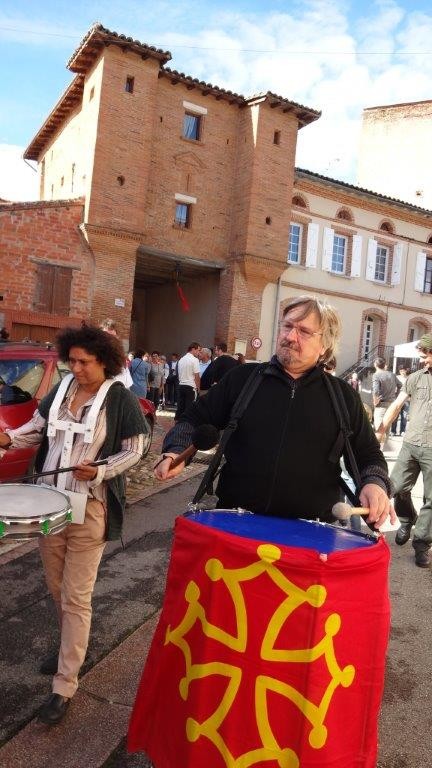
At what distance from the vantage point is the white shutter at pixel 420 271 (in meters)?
28.5

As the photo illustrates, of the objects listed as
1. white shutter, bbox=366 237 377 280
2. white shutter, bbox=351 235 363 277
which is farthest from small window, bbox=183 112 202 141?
white shutter, bbox=366 237 377 280

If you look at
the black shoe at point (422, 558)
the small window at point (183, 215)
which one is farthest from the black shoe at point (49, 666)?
the small window at point (183, 215)

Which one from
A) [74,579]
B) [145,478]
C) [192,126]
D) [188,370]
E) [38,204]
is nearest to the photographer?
[74,579]

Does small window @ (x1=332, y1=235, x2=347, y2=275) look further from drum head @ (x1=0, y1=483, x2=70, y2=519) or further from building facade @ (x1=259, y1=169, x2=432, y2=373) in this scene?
drum head @ (x1=0, y1=483, x2=70, y2=519)

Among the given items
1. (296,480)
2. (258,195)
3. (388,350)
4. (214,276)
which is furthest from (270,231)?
(296,480)

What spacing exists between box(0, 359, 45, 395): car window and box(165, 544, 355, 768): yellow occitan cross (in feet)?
15.9

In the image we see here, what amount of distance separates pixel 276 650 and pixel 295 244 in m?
24.5

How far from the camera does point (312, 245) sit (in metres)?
25.0

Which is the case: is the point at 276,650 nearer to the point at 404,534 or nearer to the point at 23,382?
the point at 404,534

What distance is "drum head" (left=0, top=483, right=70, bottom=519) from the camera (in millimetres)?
2596

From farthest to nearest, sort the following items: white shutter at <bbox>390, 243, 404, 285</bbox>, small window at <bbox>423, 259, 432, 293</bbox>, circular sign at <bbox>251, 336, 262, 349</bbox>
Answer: small window at <bbox>423, 259, 432, 293</bbox>
white shutter at <bbox>390, 243, 404, 285</bbox>
circular sign at <bbox>251, 336, 262, 349</bbox>

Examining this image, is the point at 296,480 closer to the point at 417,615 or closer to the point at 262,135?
the point at 417,615

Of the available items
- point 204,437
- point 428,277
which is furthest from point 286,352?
point 428,277

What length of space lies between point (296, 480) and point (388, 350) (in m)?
26.2
